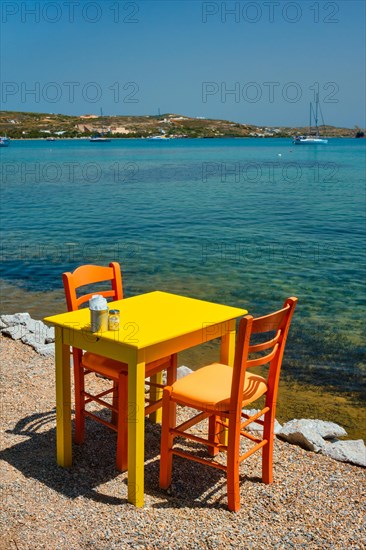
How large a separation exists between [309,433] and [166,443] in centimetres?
163

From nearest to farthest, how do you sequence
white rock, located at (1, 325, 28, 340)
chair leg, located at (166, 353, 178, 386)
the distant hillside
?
chair leg, located at (166, 353, 178, 386) < white rock, located at (1, 325, 28, 340) < the distant hillside

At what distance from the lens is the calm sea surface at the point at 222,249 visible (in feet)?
32.4

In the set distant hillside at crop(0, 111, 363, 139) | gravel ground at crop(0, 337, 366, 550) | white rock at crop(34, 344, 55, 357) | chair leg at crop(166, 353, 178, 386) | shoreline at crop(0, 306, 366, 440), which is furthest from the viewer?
distant hillside at crop(0, 111, 363, 139)

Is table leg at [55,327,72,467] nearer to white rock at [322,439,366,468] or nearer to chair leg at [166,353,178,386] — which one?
chair leg at [166,353,178,386]

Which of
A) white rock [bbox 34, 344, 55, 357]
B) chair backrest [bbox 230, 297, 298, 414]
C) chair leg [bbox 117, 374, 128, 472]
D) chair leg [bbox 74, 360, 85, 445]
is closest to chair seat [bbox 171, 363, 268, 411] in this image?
chair backrest [bbox 230, 297, 298, 414]

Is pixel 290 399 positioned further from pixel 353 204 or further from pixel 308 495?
pixel 353 204

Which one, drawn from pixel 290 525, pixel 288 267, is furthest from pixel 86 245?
pixel 290 525

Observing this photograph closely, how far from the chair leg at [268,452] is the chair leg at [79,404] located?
5.01ft

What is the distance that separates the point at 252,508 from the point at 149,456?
1074mm

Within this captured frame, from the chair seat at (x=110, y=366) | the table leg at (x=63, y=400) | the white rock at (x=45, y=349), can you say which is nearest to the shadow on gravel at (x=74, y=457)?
the table leg at (x=63, y=400)

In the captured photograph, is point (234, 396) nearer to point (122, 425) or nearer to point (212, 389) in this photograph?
point (212, 389)

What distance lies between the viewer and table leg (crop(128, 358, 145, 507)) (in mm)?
4215

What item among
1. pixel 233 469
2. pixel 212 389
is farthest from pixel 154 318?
pixel 233 469

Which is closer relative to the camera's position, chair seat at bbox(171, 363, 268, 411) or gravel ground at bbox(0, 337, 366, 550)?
gravel ground at bbox(0, 337, 366, 550)
